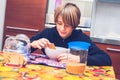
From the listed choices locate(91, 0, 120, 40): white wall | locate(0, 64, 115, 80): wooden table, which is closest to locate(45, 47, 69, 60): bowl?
locate(0, 64, 115, 80): wooden table

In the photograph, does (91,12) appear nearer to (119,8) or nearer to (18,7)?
(119,8)

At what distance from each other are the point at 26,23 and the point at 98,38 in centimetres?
89

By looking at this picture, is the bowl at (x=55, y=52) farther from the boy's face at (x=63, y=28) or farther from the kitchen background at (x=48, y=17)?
the kitchen background at (x=48, y=17)

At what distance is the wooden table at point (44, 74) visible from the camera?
1067 millimetres

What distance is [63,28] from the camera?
155cm

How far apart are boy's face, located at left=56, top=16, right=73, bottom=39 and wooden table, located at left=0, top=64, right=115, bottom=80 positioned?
346 mm

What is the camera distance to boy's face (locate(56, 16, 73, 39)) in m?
1.53

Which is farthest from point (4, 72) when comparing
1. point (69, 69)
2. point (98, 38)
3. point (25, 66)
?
point (98, 38)

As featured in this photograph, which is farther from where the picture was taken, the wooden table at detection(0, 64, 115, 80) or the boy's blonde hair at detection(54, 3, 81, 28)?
the boy's blonde hair at detection(54, 3, 81, 28)

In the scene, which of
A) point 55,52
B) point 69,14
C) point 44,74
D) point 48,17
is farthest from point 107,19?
point 44,74

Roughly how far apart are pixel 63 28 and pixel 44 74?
1.60 feet

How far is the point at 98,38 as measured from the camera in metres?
2.78

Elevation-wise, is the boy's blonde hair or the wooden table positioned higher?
the boy's blonde hair

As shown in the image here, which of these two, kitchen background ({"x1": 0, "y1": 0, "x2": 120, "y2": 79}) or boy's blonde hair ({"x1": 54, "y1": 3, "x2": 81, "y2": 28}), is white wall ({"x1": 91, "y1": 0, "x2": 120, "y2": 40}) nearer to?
kitchen background ({"x1": 0, "y1": 0, "x2": 120, "y2": 79})
